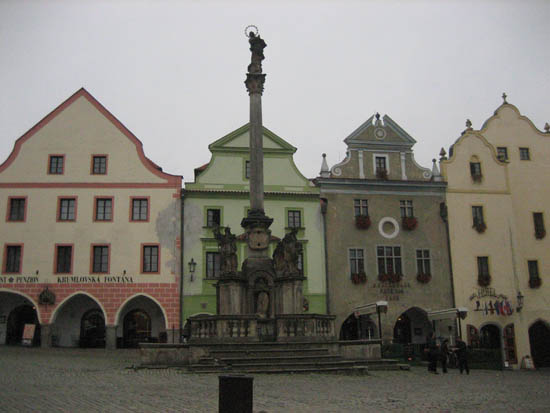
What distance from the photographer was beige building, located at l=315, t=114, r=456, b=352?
34469 millimetres

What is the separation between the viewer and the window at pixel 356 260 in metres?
34.8

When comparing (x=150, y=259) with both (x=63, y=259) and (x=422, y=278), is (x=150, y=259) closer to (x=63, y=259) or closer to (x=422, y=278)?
(x=63, y=259)

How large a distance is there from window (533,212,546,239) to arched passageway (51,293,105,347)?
89.0 feet

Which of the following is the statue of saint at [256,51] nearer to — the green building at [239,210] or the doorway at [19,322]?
the green building at [239,210]

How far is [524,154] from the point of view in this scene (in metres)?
39.6

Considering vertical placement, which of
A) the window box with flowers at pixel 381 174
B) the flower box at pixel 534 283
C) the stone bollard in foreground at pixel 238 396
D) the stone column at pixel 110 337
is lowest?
the stone bollard in foreground at pixel 238 396

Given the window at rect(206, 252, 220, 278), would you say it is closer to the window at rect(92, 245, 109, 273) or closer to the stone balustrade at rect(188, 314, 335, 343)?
the window at rect(92, 245, 109, 273)

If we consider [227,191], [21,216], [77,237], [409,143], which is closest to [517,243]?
[409,143]

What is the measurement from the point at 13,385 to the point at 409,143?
1126 inches

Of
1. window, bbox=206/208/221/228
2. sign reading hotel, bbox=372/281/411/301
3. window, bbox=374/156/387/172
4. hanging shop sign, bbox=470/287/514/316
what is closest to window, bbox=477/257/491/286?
hanging shop sign, bbox=470/287/514/316

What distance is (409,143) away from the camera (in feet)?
122

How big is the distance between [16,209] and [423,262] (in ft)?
76.7

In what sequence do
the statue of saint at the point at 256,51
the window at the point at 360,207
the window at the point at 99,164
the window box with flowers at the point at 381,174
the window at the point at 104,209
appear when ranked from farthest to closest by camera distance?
the window box with flowers at the point at 381,174 → the window at the point at 360,207 → the window at the point at 99,164 → the window at the point at 104,209 → the statue of saint at the point at 256,51

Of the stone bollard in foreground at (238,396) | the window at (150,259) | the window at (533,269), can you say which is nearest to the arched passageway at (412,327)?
the window at (533,269)
